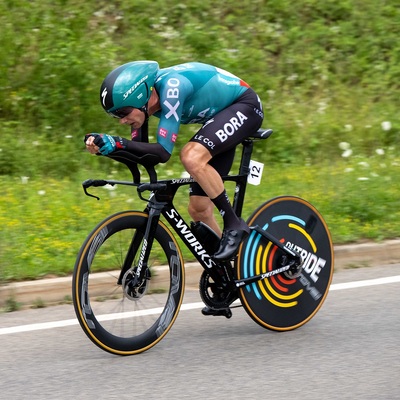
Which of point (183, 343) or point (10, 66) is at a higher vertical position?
point (183, 343)

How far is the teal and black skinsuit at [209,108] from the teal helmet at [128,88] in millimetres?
95

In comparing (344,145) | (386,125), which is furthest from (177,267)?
(386,125)

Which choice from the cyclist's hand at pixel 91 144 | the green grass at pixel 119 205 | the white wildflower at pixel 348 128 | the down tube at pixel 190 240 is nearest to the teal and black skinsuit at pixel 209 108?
the down tube at pixel 190 240

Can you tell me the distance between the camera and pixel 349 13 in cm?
1353

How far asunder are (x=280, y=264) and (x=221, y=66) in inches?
222

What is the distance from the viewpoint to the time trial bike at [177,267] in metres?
5.49

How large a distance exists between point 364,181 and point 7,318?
14.1 ft

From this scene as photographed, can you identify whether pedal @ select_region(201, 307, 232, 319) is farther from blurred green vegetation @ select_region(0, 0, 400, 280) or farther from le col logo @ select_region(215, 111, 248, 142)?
blurred green vegetation @ select_region(0, 0, 400, 280)

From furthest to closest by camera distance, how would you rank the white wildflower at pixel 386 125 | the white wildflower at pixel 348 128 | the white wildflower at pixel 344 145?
1. the white wildflower at pixel 348 128
2. the white wildflower at pixel 386 125
3. the white wildflower at pixel 344 145

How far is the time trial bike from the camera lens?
5.49 m

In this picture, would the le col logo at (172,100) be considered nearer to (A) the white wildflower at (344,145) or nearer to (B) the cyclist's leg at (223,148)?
(B) the cyclist's leg at (223,148)

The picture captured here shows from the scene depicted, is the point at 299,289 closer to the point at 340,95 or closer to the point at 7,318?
the point at 7,318

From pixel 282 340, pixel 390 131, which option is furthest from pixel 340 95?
pixel 282 340

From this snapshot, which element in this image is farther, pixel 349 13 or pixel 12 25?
pixel 349 13
